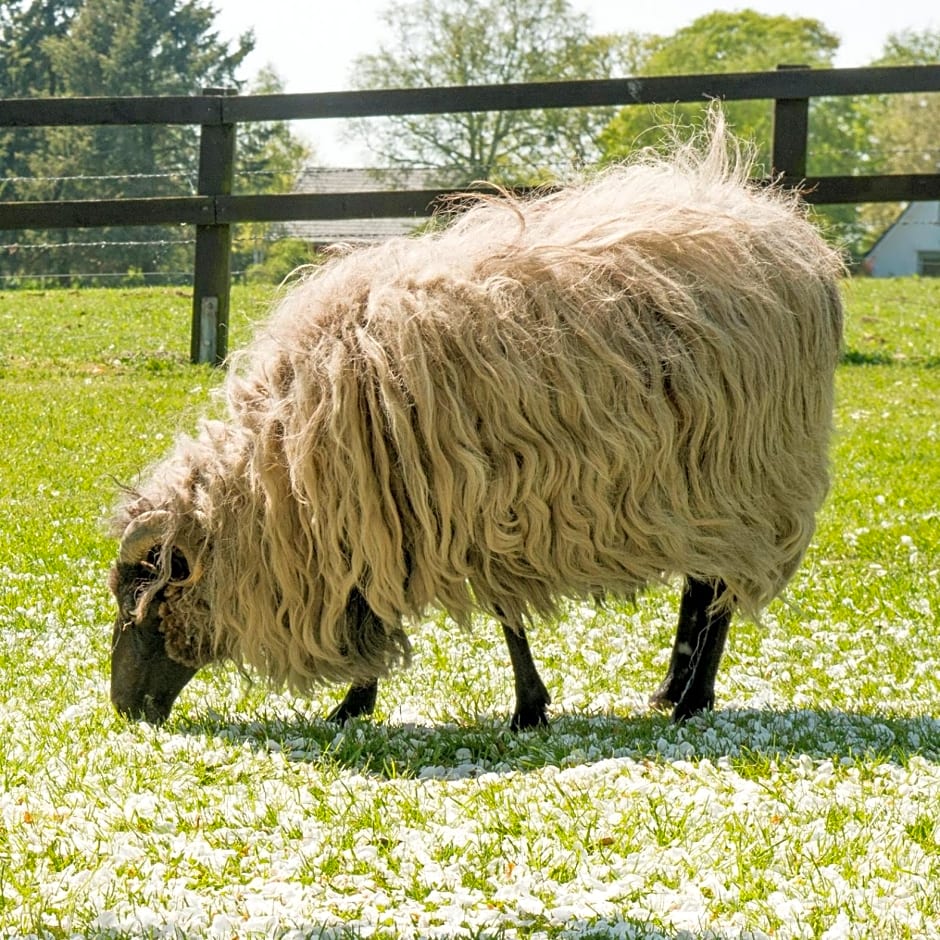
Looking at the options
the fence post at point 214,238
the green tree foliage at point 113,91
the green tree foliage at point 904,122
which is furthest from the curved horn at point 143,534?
the green tree foliage at point 904,122

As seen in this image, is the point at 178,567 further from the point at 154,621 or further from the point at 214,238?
the point at 214,238

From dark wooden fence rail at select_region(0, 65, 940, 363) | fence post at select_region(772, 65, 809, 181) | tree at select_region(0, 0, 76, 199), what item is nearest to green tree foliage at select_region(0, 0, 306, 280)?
tree at select_region(0, 0, 76, 199)

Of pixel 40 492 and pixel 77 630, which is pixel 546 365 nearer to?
pixel 77 630

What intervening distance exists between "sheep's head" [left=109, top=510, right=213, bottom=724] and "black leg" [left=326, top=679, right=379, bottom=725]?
1.92ft

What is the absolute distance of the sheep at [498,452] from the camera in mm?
4828

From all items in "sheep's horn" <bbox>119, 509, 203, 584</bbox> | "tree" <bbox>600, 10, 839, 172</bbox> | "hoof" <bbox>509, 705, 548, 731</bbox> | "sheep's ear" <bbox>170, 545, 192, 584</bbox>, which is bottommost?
"hoof" <bbox>509, 705, 548, 731</bbox>

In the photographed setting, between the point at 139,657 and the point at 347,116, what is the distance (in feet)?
23.9

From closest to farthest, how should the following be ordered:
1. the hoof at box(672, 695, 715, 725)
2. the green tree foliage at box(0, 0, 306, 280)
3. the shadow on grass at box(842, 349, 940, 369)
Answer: the hoof at box(672, 695, 715, 725)
the shadow on grass at box(842, 349, 940, 369)
the green tree foliage at box(0, 0, 306, 280)

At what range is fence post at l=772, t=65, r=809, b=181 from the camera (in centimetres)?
1123

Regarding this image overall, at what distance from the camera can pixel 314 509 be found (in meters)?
4.87

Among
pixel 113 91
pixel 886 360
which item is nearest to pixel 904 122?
pixel 113 91

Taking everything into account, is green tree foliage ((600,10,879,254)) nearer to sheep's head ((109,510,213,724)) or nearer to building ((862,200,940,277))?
building ((862,200,940,277))

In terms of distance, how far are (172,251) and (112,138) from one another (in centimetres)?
632

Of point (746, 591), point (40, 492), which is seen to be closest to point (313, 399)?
point (746, 591)
